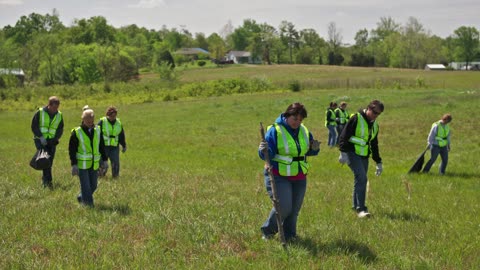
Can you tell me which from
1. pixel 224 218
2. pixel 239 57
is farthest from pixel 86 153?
pixel 239 57

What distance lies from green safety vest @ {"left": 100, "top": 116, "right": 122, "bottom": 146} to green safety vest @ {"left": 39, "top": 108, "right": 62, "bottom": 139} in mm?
1591

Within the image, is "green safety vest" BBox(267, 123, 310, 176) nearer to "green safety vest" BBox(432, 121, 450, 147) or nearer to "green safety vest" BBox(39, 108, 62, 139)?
"green safety vest" BBox(39, 108, 62, 139)

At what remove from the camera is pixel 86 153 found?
30.8ft

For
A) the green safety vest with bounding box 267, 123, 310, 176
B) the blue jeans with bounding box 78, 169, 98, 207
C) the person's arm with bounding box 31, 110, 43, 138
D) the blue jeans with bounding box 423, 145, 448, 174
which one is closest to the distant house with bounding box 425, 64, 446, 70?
the blue jeans with bounding box 423, 145, 448, 174

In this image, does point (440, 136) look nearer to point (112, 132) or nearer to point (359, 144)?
point (359, 144)

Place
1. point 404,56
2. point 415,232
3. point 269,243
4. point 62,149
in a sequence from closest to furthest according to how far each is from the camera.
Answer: point 269,243, point 415,232, point 62,149, point 404,56

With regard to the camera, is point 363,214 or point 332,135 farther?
point 332,135

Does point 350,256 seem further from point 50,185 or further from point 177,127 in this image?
point 177,127

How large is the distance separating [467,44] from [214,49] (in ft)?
241

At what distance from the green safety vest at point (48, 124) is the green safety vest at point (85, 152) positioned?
2.15 meters

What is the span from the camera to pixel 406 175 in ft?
46.8

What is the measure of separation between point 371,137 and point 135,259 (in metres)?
5.02

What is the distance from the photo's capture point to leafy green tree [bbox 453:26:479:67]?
14275 centimetres

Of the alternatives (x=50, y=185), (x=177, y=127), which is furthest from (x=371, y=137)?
(x=177, y=127)
